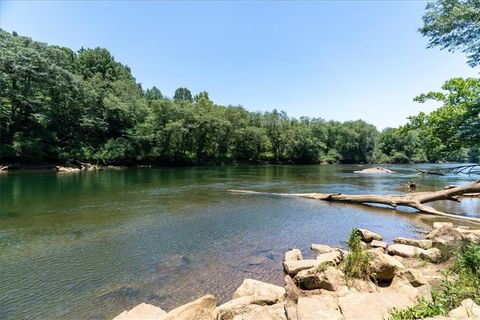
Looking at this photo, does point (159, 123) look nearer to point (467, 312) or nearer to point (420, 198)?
point (420, 198)

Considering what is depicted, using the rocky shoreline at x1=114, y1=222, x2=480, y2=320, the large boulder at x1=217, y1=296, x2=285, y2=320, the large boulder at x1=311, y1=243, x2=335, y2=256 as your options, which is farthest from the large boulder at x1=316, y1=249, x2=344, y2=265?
the large boulder at x1=217, y1=296, x2=285, y2=320

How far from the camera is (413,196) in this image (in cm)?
1764

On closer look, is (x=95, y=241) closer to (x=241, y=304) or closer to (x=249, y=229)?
(x=249, y=229)

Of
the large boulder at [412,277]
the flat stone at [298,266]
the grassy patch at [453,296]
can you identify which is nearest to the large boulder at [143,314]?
the flat stone at [298,266]

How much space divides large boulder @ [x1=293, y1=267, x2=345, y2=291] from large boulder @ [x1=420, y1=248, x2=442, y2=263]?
11.9 feet

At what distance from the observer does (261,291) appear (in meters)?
6.27

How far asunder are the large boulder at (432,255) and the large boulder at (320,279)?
363cm

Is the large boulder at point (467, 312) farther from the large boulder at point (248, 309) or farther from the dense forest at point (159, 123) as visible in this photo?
the dense forest at point (159, 123)

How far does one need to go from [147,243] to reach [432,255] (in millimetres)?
9698

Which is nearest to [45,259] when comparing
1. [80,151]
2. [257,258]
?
[257,258]

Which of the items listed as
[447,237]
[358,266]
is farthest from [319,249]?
[447,237]

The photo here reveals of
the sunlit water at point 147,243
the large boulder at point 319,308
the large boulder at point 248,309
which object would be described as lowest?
the sunlit water at point 147,243

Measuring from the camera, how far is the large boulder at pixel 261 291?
19.7 feet

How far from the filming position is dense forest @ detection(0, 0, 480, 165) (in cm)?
1395
